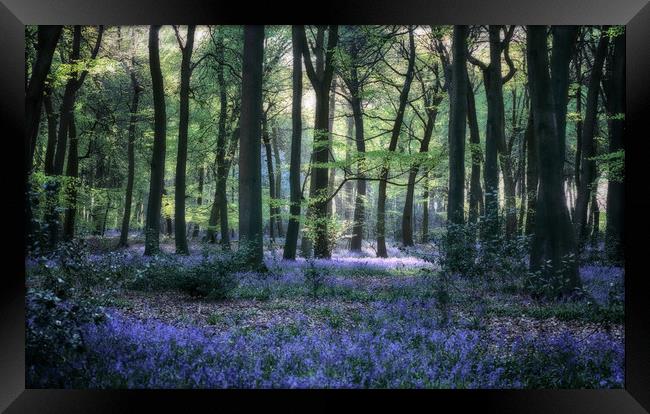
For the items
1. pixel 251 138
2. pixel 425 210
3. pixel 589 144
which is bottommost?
pixel 425 210

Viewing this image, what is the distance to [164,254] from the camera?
7.86 metres

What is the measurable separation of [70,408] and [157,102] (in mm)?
5627

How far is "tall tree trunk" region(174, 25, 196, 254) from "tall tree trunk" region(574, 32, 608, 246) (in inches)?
288

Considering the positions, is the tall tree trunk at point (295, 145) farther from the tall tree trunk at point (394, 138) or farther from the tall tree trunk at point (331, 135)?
the tall tree trunk at point (394, 138)

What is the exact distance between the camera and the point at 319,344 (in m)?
5.62

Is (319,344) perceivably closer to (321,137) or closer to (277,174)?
(321,137)

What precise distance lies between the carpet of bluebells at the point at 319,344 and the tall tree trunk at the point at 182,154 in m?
2.81

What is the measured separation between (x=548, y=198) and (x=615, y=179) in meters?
1.28

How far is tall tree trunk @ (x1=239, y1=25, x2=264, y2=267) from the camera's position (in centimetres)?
920

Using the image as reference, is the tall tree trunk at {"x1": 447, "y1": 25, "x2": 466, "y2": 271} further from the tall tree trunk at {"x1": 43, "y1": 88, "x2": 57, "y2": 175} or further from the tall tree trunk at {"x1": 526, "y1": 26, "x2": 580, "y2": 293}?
the tall tree trunk at {"x1": 43, "y1": 88, "x2": 57, "y2": 175}

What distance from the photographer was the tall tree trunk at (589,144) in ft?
27.5

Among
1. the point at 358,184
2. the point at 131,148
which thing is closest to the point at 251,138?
the point at 131,148
